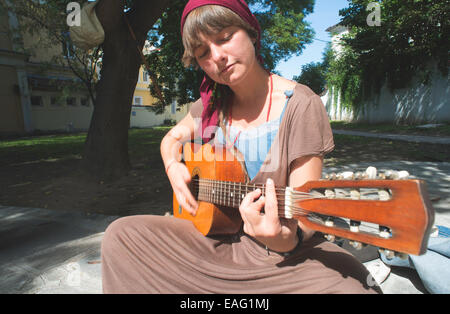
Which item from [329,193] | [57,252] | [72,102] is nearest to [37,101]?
[72,102]

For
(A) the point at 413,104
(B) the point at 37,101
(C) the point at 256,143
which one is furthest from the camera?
(B) the point at 37,101

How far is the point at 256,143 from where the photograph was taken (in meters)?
1.65

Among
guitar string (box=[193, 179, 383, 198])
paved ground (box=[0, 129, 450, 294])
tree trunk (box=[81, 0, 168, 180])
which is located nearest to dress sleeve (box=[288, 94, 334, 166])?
guitar string (box=[193, 179, 383, 198])

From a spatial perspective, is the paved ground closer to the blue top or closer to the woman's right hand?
the woman's right hand

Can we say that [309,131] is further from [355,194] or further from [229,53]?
[229,53]

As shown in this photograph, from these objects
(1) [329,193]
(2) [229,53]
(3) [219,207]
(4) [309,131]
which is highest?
(2) [229,53]

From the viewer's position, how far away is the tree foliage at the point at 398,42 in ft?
41.1

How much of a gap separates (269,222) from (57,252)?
2.60 meters

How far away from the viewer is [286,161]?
1.46m

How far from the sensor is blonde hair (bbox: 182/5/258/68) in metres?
1.45

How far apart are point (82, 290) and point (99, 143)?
4.01 m
